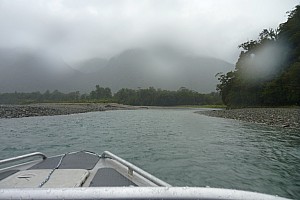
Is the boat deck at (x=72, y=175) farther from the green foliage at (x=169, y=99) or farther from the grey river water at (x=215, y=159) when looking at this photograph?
the green foliage at (x=169, y=99)

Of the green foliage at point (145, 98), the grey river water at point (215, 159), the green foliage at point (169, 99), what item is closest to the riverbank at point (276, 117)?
the grey river water at point (215, 159)

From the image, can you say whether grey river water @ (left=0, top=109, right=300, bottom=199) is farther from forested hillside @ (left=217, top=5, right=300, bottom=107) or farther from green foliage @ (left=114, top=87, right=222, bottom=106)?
green foliage @ (left=114, top=87, right=222, bottom=106)

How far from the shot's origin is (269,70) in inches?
1905

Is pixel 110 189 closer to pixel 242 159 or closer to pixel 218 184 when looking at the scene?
pixel 218 184

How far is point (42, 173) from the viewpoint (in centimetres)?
346

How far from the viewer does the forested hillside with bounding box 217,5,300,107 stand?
4206cm

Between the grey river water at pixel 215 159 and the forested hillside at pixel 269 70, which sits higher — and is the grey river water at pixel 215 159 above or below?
below

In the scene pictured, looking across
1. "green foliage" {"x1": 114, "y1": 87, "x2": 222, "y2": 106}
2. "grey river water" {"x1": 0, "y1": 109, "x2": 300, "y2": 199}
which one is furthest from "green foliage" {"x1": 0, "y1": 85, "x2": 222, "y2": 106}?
"grey river water" {"x1": 0, "y1": 109, "x2": 300, "y2": 199}

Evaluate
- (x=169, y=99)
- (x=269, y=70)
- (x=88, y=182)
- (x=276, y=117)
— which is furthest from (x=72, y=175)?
(x=169, y=99)

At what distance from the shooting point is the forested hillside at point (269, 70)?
138 feet

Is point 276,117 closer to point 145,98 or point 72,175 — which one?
point 72,175

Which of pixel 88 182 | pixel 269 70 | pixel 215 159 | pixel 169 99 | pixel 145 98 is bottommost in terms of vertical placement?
pixel 215 159

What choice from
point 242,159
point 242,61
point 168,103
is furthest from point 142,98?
point 242,159

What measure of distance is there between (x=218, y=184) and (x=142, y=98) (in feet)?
400
